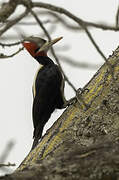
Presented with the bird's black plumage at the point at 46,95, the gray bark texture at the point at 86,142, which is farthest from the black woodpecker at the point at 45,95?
the gray bark texture at the point at 86,142

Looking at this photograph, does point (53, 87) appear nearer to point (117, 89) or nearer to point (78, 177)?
point (117, 89)

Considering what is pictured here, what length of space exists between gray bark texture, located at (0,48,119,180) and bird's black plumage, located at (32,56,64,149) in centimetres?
128

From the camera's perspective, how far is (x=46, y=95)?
4.43 metres

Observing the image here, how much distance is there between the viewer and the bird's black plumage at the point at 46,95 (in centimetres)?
438

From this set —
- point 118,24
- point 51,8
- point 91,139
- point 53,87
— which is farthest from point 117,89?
point 53,87

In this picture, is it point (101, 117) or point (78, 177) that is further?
point (101, 117)

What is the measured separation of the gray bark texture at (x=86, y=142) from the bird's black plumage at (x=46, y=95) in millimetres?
1277

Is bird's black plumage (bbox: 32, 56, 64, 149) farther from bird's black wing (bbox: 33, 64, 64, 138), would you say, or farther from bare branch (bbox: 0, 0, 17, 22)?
bare branch (bbox: 0, 0, 17, 22)

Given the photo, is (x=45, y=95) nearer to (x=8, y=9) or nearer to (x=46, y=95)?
(x=46, y=95)

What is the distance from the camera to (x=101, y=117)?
8.63 ft

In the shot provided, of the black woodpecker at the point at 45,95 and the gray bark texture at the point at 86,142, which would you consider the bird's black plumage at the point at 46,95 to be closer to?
the black woodpecker at the point at 45,95

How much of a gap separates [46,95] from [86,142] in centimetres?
200

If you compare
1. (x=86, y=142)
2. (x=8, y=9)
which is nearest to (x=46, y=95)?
(x=86, y=142)

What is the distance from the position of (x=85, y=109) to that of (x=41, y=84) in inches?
66.6
